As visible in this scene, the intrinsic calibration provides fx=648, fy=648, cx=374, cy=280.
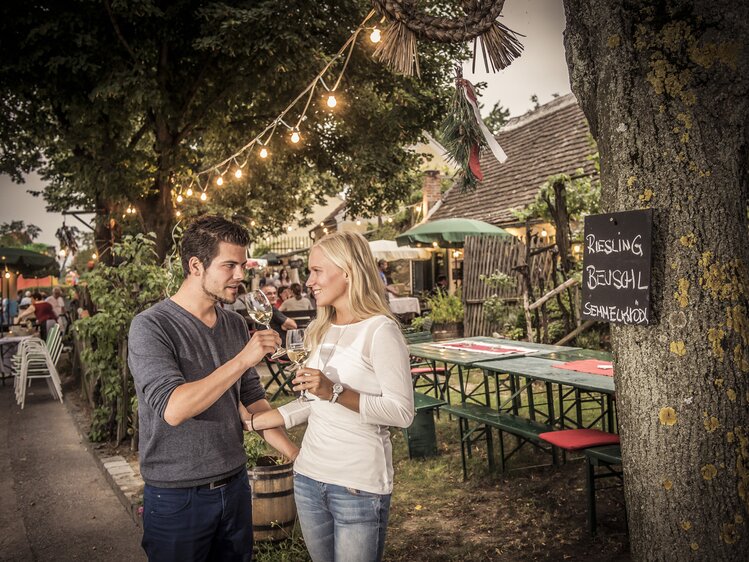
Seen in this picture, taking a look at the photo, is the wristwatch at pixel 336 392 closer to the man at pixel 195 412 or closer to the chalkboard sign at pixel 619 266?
the man at pixel 195 412

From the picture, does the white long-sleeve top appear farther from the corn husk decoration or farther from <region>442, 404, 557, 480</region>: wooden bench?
<region>442, 404, 557, 480</region>: wooden bench

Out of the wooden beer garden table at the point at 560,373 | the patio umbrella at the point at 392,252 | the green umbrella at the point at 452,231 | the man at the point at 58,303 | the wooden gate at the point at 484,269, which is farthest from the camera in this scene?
the patio umbrella at the point at 392,252

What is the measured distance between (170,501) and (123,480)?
159 inches

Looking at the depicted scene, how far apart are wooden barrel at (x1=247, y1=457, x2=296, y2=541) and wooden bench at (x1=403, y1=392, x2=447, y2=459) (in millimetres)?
2168

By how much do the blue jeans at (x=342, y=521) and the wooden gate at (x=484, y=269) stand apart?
1067 centimetres

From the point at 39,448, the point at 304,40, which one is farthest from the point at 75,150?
the point at 39,448

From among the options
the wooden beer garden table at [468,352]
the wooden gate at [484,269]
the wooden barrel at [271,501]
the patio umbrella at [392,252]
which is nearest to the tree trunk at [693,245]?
the wooden barrel at [271,501]

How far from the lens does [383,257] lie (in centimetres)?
1920

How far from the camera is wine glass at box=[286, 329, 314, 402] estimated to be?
232 centimetres

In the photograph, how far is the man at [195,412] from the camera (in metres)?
2.10

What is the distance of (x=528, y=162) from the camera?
56.9 ft

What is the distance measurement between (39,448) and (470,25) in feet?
22.1

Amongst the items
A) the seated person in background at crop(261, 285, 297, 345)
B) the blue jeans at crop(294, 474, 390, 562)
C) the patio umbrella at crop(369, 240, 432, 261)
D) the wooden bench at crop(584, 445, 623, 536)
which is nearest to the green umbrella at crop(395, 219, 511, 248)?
the seated person in background at crop(261, 285, 297, 345)

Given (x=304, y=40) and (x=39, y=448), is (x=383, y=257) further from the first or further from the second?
(x=39, y=448)
